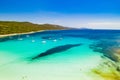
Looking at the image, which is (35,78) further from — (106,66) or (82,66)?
(106,66)

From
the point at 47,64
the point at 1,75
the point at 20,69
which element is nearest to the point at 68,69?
the point at 47,64

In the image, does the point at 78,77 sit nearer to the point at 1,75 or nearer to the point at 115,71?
the point at 115,71

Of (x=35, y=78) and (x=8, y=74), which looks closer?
(x=35, y=78)

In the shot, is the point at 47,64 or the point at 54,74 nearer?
the point at 54,74

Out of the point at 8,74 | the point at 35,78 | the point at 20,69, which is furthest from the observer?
the point at 20,69

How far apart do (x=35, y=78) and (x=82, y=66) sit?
282 inches

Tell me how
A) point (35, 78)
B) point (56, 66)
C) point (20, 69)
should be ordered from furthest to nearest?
point (56, 66), point (20, 69), point (35, 78)

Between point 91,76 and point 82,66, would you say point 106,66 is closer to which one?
point 82,66

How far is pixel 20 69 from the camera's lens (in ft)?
73.7

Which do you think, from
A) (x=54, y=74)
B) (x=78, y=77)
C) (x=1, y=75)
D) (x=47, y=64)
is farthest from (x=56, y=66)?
(x=1, y=75)

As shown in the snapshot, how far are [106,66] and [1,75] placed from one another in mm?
11447

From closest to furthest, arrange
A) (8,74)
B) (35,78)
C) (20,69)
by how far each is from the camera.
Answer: (35,78) < (8,74) < (20,69)

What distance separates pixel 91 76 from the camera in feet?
62.8

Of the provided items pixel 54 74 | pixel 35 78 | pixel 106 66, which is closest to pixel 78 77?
pixel 54 74
